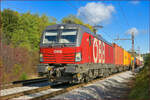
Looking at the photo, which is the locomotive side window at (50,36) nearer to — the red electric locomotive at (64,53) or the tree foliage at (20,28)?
the red electric locomotive at (64,53)

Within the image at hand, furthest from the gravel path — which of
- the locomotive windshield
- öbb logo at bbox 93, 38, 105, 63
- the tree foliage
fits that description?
the tree foliage

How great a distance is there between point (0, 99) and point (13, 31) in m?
27.5

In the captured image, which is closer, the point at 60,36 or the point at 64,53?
the point at 64,53

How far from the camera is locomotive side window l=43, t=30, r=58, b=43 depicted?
37.4 ft

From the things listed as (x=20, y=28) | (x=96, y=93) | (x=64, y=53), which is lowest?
(x=96, y=93)

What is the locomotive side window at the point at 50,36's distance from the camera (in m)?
11.4

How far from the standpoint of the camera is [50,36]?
37.9ft

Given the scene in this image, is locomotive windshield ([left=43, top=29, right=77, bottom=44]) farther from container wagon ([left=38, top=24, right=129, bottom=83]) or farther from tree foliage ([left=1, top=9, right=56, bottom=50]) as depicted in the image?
tree foliage ([left=1, top=9, right=56, bottom=50])

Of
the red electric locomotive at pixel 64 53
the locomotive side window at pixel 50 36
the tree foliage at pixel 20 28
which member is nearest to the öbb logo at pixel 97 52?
the red electric locomotive at pixel 64 53

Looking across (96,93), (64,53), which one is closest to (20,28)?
(64,53)

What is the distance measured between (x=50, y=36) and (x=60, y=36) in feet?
2.18

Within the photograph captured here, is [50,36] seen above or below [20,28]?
below

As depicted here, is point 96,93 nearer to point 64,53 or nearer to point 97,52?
point 64,53

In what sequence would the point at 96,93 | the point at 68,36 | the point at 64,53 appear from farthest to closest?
the point at 68,36, the point at 64,53, the point at 96,93
